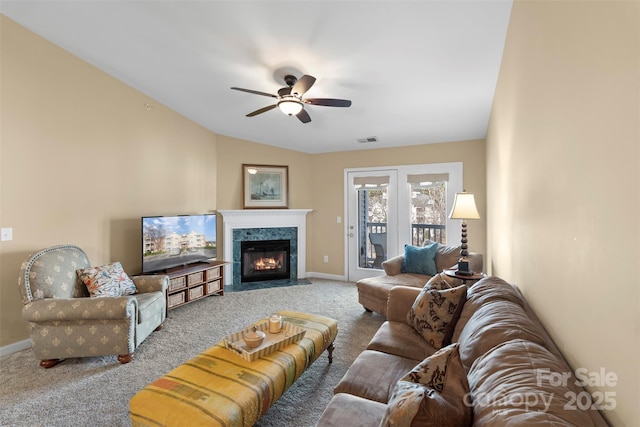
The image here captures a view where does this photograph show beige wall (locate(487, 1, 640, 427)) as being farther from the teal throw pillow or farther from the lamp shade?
the teal throw pillow

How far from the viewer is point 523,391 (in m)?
0.79

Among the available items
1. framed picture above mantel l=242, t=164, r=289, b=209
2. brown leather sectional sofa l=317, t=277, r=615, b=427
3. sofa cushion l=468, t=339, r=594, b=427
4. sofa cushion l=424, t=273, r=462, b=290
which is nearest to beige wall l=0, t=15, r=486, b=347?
framed picture above mantel l=242, t=164, r=289, b=209

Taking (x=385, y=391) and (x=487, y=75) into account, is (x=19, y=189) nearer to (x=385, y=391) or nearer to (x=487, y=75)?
(x=385, y=391)

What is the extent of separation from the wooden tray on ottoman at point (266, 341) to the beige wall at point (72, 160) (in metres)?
2.40

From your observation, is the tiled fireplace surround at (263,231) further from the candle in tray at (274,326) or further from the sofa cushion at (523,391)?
the sofa cushion at (523,391)

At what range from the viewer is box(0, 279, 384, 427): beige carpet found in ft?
6.25

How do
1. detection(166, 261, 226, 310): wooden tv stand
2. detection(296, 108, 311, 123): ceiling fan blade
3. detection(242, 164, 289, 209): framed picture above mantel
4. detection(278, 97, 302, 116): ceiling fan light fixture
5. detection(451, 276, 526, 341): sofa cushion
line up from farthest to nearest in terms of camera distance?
detection(242, 164, 289, 209): framed picture above mantel < detection(166, 261, 226, 310): wooden tv stand < detection(296, 108, 311, 123): ceiling fan blade < detection(278, 97, 302, 116): ceiling fan light fixture < detection(451, 276, 526, 341): sofa cushion

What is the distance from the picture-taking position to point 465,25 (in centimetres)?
206

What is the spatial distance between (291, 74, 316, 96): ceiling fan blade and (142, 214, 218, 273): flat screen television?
8.06 feet

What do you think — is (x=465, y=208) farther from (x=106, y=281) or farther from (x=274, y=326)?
(x=106, y=281)

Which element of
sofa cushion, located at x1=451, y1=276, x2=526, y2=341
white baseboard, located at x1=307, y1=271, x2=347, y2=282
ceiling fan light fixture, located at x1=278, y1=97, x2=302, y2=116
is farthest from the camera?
white baseboard, located at x1=307, y1=271, x2=347, y2=282

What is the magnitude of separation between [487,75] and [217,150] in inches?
168

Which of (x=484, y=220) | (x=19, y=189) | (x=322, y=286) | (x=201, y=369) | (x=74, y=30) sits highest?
(x=74, y=30)

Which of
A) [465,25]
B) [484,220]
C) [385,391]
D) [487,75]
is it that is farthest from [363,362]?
[484,220]
